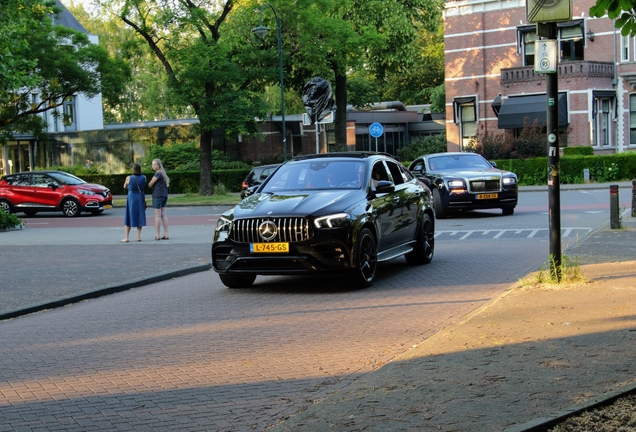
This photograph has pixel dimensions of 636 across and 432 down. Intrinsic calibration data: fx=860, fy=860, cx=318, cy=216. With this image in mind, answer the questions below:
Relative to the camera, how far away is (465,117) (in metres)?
49.5

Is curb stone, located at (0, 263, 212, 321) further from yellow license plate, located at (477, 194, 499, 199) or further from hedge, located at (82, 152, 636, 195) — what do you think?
hedge, located at (82, 152, 636, 195)

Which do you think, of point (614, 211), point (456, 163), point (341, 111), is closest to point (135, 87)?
point (341, 111)

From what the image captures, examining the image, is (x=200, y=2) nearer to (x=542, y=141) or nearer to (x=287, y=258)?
(x=542, y=141)

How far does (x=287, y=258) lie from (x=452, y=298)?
6.56 ft

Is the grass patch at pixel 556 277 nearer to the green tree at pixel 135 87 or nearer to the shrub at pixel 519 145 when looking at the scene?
the shrub at pixel 519 145

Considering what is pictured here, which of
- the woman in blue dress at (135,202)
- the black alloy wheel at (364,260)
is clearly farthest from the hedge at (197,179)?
the black alloy wheel at (364,260)

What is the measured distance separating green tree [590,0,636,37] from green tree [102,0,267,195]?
29.5 meters

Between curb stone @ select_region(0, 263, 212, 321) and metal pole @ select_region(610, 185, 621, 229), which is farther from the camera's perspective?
metal pole @ select_region(610, 185, 621, 229)

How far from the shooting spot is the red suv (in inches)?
1228

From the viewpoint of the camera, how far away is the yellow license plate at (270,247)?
33.7 ft

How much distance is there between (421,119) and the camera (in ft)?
210

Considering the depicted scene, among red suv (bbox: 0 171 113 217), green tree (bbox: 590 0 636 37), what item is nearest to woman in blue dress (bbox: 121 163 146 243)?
green tree (bbox: 590 0 636 37)

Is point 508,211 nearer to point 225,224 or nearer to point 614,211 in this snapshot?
point 614,211

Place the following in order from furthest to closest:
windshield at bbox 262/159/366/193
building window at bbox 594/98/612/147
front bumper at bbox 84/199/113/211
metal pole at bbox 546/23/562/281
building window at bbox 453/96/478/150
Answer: building window at bbox 453/96/478/150, building window at bbox 594/98/612/147, front bumper at bbox 84/199/113/211, windshield at bbox 262/159/366/193, metal pole at bbox 546/23/562/281
